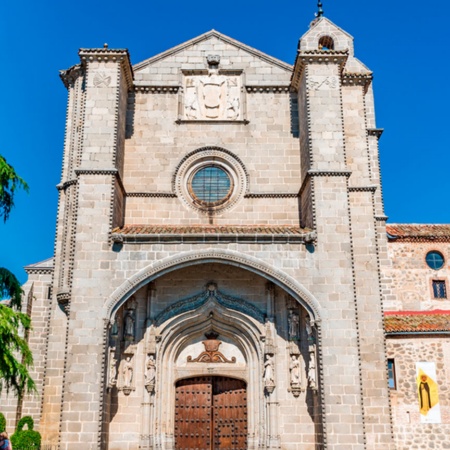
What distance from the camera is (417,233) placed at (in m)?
22.3

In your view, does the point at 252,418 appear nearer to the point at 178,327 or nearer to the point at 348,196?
the point at 178,327

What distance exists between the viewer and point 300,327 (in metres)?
15.2

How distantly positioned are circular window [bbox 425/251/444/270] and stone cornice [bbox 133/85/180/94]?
1119 centimetres

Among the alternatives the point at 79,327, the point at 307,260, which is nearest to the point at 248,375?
the point at 307,260

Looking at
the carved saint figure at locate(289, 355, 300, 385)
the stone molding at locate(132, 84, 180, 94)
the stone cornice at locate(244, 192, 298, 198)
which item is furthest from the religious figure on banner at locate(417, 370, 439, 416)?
the stone molding at locate(132, 84, 180, 94)

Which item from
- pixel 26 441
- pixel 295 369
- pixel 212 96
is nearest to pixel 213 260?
pixel 295 369

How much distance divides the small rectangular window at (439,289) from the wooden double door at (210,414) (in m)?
9.60

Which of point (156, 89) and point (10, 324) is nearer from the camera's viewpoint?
point (10, 324)

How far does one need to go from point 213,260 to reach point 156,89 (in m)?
6.09

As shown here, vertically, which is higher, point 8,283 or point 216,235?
point 216,235

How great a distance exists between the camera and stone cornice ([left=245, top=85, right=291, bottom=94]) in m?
18.0

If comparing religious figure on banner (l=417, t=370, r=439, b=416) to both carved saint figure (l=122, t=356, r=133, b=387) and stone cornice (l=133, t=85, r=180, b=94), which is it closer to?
carved saint figure (l=122, t=356, r=133, b=387)

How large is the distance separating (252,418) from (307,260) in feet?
13.6

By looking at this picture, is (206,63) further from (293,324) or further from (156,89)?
(293,324)
